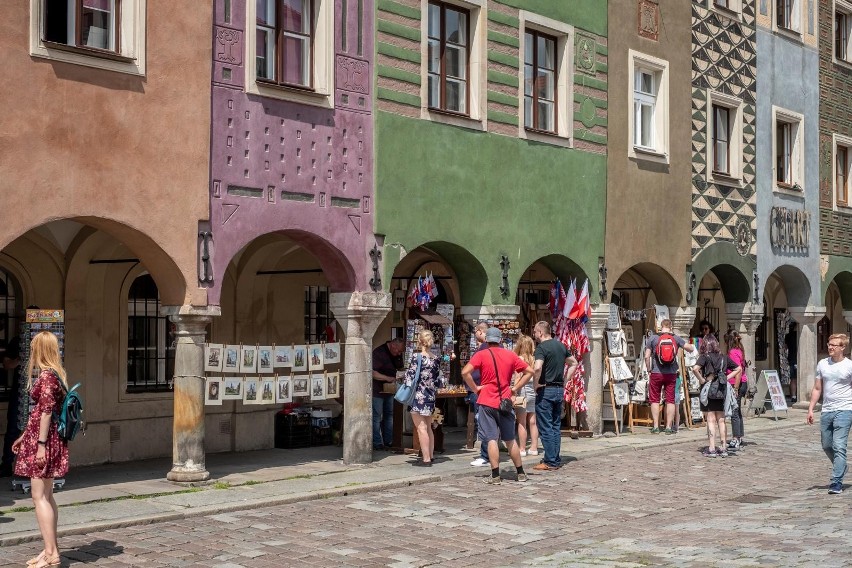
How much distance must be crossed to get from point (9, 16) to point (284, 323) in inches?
293

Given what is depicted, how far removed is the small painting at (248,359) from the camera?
578 inches

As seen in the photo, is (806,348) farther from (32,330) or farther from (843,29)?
(32,330)

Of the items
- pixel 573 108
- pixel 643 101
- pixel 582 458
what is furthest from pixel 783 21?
pixel 582 458

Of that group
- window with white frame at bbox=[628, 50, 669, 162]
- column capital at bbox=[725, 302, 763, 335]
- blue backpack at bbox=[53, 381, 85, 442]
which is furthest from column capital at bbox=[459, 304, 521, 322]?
blue backpack at bbox=[53, 381, 85, 442]

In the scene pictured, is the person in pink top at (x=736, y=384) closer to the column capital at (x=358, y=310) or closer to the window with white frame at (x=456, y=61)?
the window with white frame at (x=456, y=61)

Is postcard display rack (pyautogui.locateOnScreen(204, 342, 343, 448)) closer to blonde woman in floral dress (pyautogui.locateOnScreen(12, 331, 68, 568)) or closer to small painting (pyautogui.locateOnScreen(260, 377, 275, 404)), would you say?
small painting (pyautogui.locateOnScreen(260, 377, 275, 404))

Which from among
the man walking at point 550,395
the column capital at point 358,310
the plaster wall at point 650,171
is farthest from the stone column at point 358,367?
the plaster wall at point 650,171

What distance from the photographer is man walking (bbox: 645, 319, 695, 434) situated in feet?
65.7

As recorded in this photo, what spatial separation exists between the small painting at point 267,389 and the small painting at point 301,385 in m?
0.36


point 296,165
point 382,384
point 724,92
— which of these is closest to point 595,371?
point 382,384

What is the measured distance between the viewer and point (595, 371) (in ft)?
63.5

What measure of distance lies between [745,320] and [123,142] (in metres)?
13.9

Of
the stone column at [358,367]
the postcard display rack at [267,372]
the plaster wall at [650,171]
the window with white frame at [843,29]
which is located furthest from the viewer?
the window with white frame at [843,29]

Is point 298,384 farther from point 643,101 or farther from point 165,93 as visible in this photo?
point 643,101
